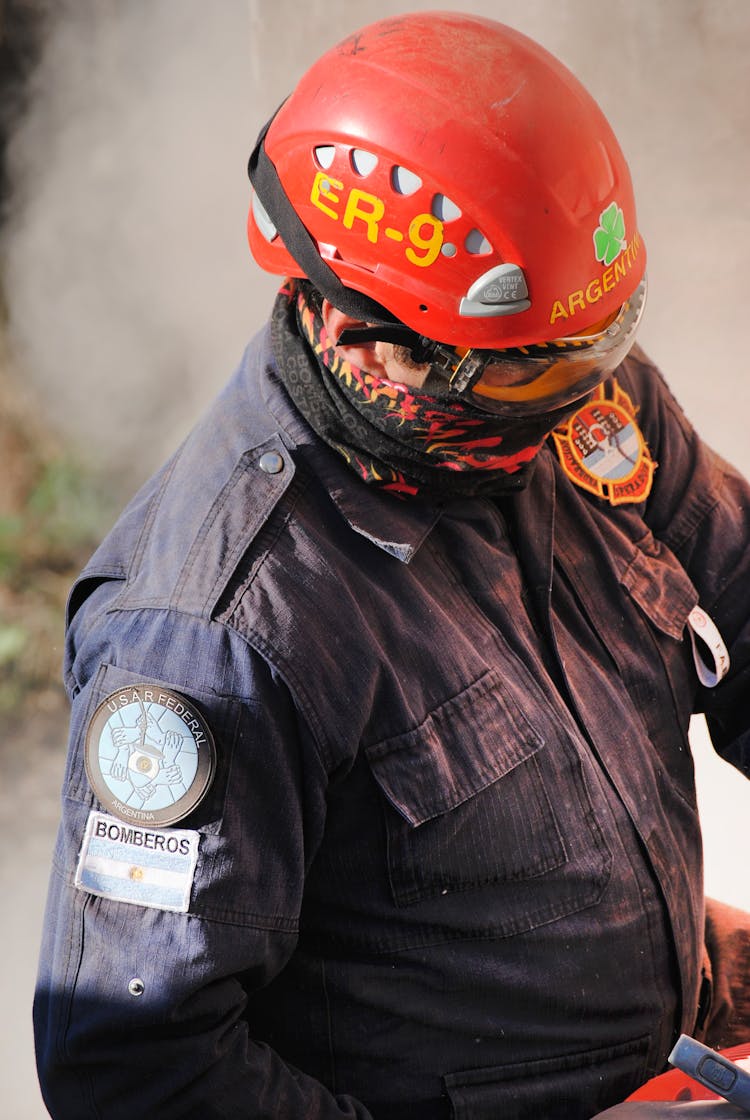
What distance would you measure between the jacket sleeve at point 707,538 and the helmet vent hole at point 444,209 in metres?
0.69

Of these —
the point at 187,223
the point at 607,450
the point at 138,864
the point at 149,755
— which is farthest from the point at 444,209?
the point at 187,223

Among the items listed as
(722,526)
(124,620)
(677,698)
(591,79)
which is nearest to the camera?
(124,620)

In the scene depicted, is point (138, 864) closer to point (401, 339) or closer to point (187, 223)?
point (401, 339)

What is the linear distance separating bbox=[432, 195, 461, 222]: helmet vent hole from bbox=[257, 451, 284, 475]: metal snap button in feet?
1.26

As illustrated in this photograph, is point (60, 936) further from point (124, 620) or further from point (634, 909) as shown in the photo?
point (634, 909)

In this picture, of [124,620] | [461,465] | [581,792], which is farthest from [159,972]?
[461,465]

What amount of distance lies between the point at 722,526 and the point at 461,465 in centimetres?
66

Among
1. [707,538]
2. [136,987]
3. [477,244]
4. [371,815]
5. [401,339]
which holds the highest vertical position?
[477,244]

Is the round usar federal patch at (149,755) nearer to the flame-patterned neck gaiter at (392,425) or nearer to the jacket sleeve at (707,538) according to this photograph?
the flame-patterned neck gaiter at (392,425)

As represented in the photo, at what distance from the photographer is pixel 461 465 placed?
66.4 inches

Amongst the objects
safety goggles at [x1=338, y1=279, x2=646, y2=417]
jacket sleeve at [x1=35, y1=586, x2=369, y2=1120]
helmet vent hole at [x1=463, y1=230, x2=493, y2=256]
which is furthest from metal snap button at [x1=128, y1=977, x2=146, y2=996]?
helmet vent hole at [x1=463, y1=230, x2=493, y2=256]

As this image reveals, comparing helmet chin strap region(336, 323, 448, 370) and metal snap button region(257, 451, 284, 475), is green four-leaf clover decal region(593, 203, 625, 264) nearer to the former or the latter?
helmet chin strap region(336, 323, 448, 370)

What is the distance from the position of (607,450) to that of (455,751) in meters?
0.65

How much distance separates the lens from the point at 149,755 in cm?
147
